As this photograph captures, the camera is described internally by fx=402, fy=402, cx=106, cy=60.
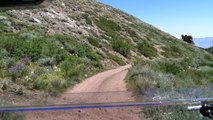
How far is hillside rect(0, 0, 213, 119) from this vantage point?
61.7 feet

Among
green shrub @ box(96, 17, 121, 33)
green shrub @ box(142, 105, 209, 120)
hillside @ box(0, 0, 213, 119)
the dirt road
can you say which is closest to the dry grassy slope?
hillside @ box(0, 0, 213, 119)

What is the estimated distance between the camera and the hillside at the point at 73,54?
18.8 m

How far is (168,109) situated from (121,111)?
97cm

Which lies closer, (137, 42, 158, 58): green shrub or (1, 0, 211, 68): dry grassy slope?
(1, 0, 211, 68): dry grassy slope

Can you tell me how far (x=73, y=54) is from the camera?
30.2 metres

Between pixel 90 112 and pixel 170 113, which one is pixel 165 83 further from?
pixel 170 113

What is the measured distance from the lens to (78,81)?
22328 millimetres

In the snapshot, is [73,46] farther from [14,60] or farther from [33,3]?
[33,3]

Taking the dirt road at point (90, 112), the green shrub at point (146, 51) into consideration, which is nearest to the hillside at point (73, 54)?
the green shrub at point (146, 51)

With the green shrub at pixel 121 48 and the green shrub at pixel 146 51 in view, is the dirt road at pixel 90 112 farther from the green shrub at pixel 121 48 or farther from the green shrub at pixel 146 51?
the green shrub at pixel 146 51

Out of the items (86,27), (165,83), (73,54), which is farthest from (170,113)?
(86,27)

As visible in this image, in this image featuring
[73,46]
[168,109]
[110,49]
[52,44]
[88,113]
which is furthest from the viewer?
[110,49]

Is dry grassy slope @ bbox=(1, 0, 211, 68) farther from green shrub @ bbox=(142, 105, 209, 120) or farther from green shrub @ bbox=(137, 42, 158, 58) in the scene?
green shrub @ bbox=(142, 105, 209, 120)

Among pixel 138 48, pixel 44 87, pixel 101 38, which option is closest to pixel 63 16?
pixel 101 38
